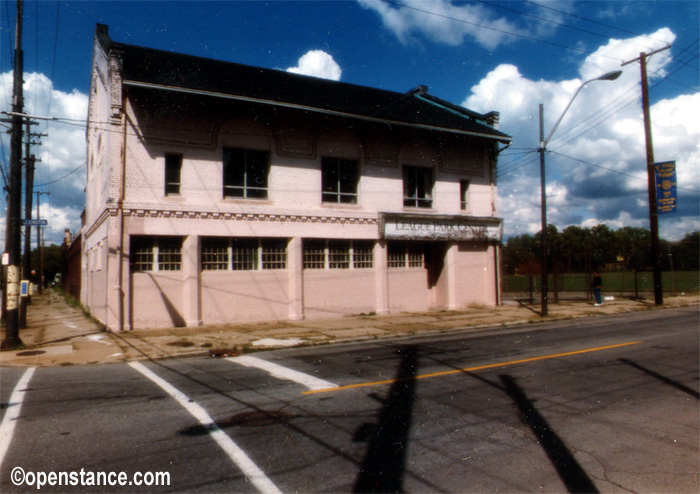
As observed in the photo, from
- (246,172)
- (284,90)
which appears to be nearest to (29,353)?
(246,172)

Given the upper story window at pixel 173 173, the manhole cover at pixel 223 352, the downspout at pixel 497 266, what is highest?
the upper story window at pixel 173 173

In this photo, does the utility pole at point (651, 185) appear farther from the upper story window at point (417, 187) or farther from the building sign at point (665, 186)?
the upper story window at point (417, 187)

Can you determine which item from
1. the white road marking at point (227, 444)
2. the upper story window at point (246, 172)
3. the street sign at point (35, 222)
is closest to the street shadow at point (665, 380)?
the white road marking at point (227, 444)

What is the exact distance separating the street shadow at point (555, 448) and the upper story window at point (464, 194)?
16.1m

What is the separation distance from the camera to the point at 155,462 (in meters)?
4.96

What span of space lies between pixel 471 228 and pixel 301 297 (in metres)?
8.58

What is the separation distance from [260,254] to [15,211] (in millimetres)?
7644

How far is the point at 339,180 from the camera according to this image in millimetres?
20172

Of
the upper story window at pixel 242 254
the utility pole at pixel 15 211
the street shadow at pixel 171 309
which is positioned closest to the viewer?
the utility pole at pixel 15 211

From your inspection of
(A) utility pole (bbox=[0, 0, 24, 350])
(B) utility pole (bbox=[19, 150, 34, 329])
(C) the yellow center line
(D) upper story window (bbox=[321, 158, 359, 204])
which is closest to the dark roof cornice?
(D) upper story window (bbox=[321, 158, 359, 204])

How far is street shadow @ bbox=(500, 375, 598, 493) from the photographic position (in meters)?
4.48

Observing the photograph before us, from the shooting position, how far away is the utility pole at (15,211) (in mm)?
12742

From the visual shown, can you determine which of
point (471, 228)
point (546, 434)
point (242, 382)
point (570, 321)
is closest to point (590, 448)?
point (546, 434)

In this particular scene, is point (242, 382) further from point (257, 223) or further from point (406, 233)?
point (406, 233)
